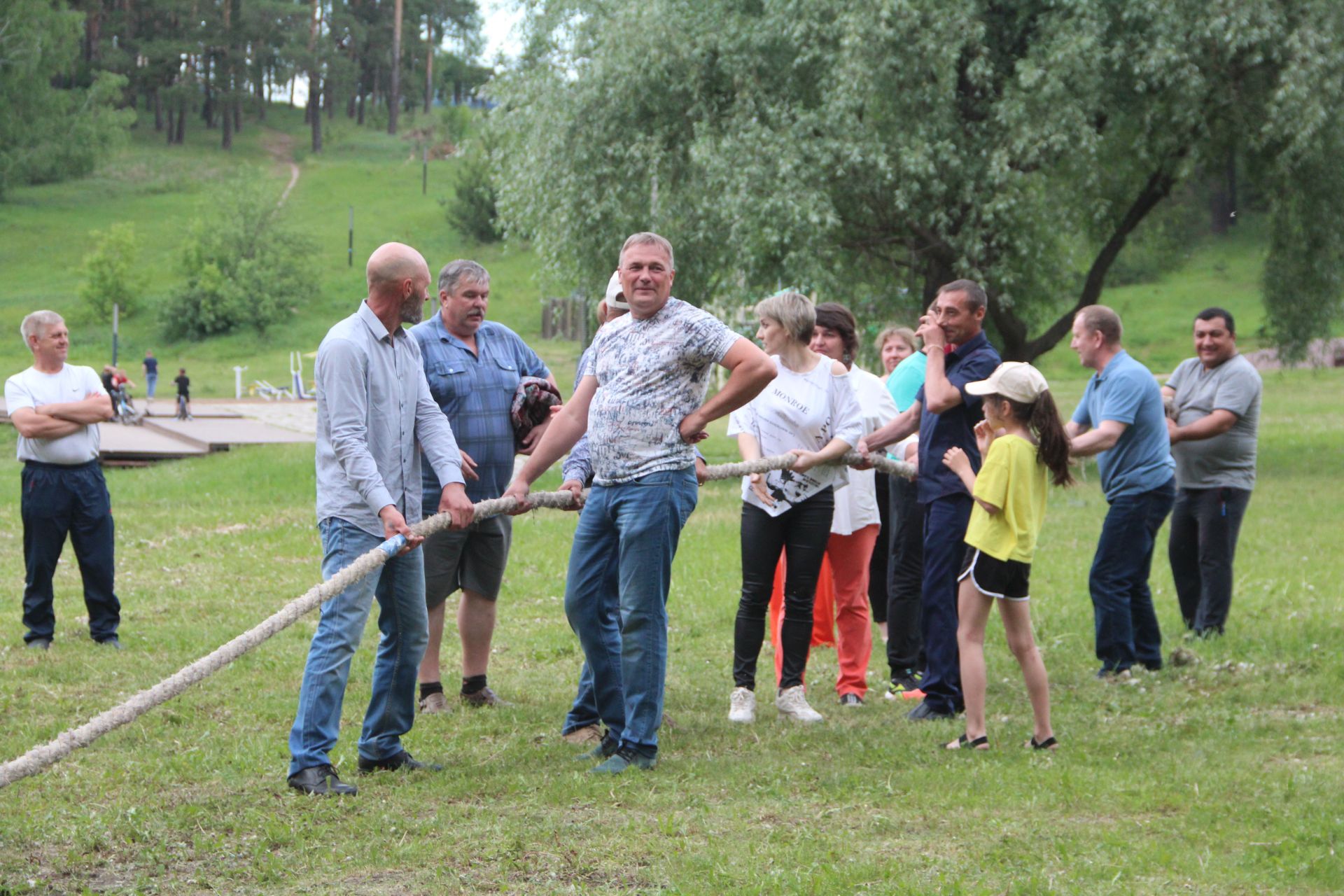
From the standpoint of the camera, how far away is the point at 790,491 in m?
6.30

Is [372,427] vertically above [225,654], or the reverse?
[372,427]

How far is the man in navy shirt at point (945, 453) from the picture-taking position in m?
6.46

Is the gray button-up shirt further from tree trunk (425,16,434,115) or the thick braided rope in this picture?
tree trunk (425,16,434,115)

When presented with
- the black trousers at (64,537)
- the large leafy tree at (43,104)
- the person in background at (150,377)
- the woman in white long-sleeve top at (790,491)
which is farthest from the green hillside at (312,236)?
the woman in white long-sleeve top at (790,491)

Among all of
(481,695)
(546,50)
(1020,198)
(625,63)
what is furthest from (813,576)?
(546,50)

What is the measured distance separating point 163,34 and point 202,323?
39.7m

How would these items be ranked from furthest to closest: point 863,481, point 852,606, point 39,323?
point 39,323 < point 863,481 < point 852,606

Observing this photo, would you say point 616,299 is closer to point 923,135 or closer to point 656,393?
point 656,393

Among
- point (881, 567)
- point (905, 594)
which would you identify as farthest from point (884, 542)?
point (905, 594)

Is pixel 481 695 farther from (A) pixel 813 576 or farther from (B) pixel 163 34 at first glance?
(B) pixel 163 34

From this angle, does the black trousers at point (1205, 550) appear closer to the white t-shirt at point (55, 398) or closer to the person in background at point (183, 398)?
the white t-shirt at point (55, 398)

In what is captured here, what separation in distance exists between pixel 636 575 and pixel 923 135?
41.9ft

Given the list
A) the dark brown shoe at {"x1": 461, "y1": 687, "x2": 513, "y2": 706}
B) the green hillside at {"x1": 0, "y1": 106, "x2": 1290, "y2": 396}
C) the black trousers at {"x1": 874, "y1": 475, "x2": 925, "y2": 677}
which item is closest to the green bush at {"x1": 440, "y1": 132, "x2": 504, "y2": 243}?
the green hillside at {"x1": 0, "y1": 106, "x2": 1290, "y2": 396}

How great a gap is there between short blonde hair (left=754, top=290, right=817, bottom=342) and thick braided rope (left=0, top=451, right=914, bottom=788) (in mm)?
1341
